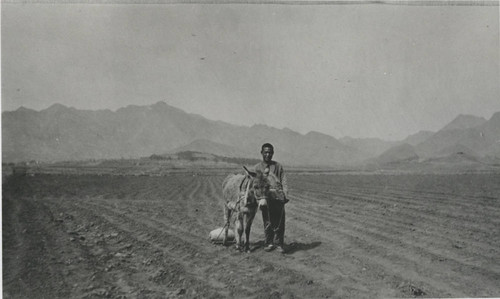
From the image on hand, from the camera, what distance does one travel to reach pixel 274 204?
636cm

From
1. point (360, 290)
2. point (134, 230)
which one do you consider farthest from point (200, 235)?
point (360, 290)

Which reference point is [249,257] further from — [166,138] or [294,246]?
[166,138]

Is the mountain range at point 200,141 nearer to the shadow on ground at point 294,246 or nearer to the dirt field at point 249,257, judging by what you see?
the dirt field at point 249,257

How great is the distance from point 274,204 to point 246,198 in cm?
54

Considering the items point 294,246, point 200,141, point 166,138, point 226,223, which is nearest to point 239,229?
point 226,223

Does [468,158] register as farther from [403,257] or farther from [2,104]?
[2,104]

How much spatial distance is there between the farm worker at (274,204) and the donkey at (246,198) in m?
0.16

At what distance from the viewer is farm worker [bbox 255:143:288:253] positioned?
6273 mm

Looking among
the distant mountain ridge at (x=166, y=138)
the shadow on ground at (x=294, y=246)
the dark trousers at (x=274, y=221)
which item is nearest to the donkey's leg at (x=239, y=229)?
the shadow on ground at (x=294, y=246)

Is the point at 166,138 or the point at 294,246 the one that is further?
the point at 166,138

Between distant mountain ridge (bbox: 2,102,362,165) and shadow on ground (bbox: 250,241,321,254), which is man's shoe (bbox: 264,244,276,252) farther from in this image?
distant mountain ridge (bbox: 2,102,362,165)

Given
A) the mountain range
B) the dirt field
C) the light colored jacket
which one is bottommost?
the dirt field

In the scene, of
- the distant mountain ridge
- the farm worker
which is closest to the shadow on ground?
the farm worker

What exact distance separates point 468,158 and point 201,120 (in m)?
89.1
